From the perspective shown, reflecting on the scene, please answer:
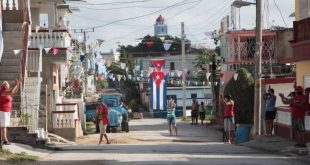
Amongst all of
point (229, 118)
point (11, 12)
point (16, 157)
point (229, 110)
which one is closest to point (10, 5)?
point (11, 12)

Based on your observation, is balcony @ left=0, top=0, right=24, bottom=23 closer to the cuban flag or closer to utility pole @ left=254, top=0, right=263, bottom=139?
utility pole @ left=254, top=0, right=263, bottom=139

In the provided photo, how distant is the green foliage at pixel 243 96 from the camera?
37375 mm

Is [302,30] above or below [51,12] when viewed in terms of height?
below

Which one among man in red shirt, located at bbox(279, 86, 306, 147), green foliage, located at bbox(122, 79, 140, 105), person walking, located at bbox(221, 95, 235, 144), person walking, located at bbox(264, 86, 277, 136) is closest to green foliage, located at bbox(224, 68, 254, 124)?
person walking, located at bbox(221, 95, 235, 144)

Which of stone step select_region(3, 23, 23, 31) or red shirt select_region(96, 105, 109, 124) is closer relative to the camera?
stone step select_region(3, 23, 23, 31)

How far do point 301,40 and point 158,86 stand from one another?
116ft

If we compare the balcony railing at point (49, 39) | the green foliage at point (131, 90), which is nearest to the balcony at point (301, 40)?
the balcony railing at point (49, 39)

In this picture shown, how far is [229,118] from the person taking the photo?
2569 cm

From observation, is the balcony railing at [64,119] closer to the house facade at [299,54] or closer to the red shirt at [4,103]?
the house facade at [299,54]

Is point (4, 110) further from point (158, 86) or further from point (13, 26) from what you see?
point (158, 86)

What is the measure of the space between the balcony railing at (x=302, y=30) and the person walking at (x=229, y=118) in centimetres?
338

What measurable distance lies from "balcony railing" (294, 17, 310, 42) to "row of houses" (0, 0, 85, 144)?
970 cm

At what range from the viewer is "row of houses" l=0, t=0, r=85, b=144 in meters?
24.5

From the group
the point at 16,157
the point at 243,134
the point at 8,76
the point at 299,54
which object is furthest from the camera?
the point at 243,134
